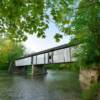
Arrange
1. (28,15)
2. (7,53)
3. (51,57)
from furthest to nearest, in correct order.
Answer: (7,53) → (51,57) → (28,15)

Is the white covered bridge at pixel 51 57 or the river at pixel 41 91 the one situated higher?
the white covered bridge at pixel 51 57

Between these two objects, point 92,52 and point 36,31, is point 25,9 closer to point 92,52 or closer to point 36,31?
point 36,31

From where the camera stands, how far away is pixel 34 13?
23.3 feet

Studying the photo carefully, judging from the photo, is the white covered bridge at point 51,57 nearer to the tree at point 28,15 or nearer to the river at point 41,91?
the river at point 41,91

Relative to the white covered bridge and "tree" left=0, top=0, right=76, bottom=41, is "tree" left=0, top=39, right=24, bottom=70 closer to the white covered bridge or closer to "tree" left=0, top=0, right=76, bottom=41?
the white covered bridge

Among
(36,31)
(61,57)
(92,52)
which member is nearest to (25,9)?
(36,31)

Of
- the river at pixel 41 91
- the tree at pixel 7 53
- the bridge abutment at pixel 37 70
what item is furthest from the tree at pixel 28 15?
the tree at pixel 7 53

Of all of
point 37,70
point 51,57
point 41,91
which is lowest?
point 41,91

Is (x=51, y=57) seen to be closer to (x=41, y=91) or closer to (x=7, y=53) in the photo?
(x=41, y=91)

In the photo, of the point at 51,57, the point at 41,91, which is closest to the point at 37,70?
the point at 51,57

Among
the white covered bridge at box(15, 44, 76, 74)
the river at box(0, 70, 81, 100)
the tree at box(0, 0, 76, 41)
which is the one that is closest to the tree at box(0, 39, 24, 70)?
the white covered bridge at box(15, 44, 76, 74)

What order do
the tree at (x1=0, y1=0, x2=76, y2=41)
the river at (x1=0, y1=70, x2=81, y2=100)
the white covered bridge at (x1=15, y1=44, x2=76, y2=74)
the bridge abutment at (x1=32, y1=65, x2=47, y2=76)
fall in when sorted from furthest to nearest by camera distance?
the bridge abutment at (x1=32, y1=65, x2=47, y2=76) < the white covered bridge at (x1=15, y1=44, x2=76, y2=74) < the river at (x1=0, y1=70, x2=81, y2=100) < the tree at (x1=0, y1=0, x2=76, y2=41)

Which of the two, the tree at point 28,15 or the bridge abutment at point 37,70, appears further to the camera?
the bridge abutment at point 37,70

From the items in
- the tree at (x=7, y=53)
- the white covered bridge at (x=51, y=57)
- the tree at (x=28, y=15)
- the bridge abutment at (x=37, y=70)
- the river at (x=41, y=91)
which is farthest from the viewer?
the tree at (x=7, y=53)
